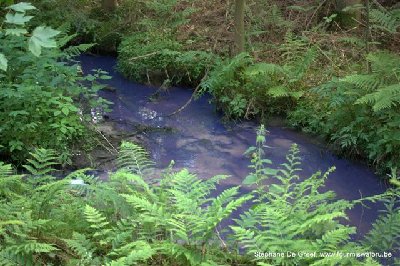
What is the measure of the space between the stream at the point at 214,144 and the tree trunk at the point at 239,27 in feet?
4.32

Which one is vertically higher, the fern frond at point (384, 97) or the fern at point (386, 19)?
the fern at point (386, 19)

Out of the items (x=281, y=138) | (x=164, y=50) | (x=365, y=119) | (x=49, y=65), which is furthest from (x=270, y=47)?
(x=49, y=65)

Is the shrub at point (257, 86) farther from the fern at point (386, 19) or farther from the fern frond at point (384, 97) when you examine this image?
the fern frond at point (384, 97)

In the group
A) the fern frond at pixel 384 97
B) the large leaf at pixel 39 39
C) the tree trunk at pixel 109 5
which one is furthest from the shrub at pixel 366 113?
the tree trunk at pixel 109 5

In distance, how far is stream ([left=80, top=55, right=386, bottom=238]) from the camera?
23.0 ft

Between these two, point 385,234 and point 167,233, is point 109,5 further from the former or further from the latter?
point 385,234

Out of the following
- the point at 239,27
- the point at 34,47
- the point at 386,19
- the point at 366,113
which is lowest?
the point at 366,113

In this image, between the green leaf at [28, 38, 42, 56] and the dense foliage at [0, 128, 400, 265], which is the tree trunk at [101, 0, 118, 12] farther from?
the green leaf at [28, 38, 42, 56]

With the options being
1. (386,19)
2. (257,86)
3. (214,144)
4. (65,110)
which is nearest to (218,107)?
(257,86)

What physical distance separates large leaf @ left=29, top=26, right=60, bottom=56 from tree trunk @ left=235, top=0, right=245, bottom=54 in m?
8.61

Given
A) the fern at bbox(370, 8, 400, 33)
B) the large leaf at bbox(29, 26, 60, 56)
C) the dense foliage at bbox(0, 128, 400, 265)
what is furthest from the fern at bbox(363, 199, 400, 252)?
the fern at bbox(370, 8, 400, 33)

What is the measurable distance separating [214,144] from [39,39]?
6593 mm

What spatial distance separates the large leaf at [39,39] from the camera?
6.12 feet

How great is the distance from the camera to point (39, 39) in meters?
1.87
